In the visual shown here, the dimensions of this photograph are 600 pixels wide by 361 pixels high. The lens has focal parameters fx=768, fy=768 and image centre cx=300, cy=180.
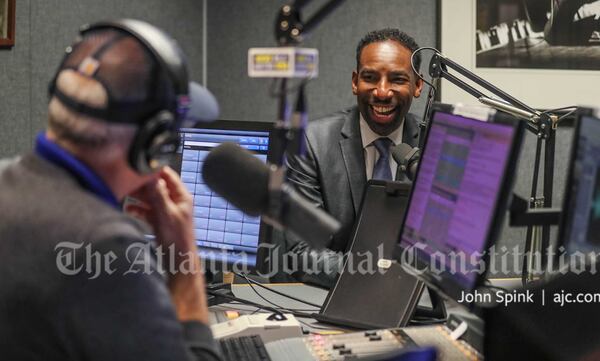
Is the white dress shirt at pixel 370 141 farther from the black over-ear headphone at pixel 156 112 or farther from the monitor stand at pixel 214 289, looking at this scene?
the black over-ear headphone at pixel 156 112

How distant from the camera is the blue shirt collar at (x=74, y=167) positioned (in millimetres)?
998

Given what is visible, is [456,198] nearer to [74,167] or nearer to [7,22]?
[74,167]

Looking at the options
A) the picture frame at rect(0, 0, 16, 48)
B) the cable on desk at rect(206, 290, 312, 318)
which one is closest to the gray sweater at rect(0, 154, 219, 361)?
the cable on desk at rect(206, 290, 312, 318)

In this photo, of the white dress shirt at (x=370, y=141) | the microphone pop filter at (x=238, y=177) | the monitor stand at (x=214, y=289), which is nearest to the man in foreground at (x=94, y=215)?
the microphone pop filter at (x=238, y=177)

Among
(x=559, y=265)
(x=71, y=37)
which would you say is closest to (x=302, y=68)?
(x=559, y=265)

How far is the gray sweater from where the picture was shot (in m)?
0.91

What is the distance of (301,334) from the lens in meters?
1.64

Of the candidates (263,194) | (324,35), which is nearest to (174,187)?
(263,194)

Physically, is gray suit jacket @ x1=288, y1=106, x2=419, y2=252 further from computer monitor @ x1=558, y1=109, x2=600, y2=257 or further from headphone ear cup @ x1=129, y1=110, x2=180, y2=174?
headphone ear cup @ x1=129, y1=110, x2=180, y2=174

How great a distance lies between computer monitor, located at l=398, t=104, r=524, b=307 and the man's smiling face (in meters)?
1.06

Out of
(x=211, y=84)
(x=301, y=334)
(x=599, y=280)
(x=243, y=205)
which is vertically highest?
(x=211, y=84)

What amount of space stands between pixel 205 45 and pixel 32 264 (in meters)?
2.81

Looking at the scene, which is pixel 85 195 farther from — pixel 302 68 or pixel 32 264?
pixel 302 68

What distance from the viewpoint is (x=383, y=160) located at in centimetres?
253
